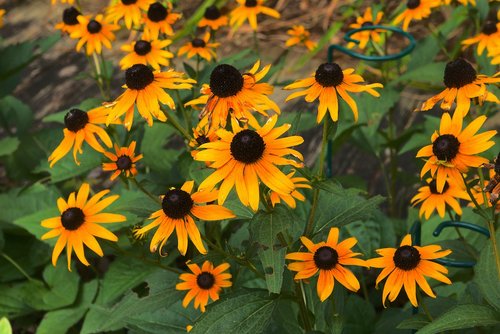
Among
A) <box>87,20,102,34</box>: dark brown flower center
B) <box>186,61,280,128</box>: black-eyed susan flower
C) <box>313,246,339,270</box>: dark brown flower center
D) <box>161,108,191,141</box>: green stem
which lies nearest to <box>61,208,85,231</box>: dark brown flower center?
<box>161,108,191,141</box>: green stem

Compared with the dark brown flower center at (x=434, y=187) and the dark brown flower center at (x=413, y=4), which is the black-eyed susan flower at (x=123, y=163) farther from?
the dark brown flower center at (x=413, y=4)

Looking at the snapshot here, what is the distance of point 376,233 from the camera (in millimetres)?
1481

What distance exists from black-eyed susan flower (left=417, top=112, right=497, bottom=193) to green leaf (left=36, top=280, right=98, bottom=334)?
1.16 metres

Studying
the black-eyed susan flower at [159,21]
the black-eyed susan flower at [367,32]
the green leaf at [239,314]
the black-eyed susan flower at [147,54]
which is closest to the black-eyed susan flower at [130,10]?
the black-eyed susan flower at [159,21]

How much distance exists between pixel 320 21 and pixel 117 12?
6.30 feet

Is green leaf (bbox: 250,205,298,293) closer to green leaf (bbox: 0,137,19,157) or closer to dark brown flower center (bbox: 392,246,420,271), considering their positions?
dark brown flower center (bbox: 392,246,420,271)

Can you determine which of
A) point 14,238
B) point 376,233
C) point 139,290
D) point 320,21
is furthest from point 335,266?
point 320,21

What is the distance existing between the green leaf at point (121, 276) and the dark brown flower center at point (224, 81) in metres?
0.77

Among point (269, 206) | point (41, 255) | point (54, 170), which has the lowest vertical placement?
point (269, 206)

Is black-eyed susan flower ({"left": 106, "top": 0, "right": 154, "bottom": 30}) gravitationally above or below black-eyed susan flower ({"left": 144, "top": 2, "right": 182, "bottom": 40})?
above

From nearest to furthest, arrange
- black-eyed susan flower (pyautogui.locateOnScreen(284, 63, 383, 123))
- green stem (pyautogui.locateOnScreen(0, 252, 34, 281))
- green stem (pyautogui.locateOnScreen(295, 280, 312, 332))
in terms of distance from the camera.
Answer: black-eyed susan flower (pyautogui.locateOnScreen(284, 63, 383, 123)) < green stem (pyautogui.locateOnScreen(295, 280, 312, 332)) < green stem (pyautogui.locateOnScreen(0, 252, 34, 281))

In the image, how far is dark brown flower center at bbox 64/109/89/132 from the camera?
1276 millimetres

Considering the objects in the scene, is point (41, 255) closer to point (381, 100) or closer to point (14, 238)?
point (14, 238)

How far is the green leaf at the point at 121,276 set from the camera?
163 centimetres
